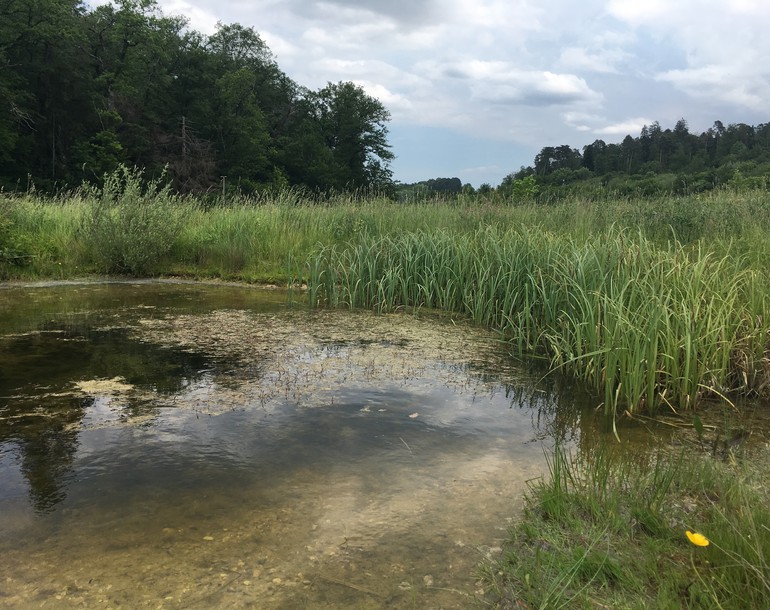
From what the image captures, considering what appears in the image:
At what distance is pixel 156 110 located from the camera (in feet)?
108

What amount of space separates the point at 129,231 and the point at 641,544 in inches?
322

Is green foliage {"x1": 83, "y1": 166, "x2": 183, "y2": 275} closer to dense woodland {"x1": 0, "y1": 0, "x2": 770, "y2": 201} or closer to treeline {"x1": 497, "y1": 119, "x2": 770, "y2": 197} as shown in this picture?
dense woodland {"x1": 0, "y1": 0, "x2": 770, "y2": 201}

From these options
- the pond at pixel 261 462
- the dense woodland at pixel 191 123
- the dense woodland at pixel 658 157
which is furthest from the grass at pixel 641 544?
the dense woodland at pixel 658 157

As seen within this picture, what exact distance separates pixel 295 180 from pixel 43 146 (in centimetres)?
1652

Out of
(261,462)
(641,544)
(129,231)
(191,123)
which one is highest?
(191,123)

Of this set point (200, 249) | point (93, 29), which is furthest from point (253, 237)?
point (93, 29)

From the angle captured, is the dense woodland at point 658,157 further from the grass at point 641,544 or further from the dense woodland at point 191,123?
the grass at point 641,544

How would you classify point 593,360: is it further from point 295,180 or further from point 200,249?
point 295,180

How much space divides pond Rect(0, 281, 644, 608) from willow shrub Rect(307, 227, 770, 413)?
0.38 m

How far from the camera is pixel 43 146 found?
27562mm

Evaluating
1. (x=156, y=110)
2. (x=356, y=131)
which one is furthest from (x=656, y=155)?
(x=156, y=110)

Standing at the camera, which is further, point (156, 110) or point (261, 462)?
point (156, 110)

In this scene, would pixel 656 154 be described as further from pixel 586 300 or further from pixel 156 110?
pixel 586 300

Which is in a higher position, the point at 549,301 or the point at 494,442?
the point at 549,301
